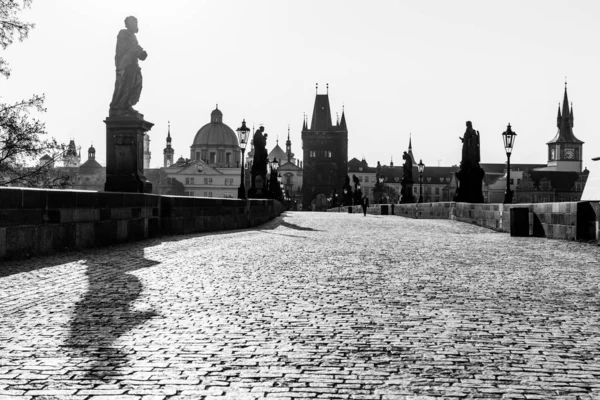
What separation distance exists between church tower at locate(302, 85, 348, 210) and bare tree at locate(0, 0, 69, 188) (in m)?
136

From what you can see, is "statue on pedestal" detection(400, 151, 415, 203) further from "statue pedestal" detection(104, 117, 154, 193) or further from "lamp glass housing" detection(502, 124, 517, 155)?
"statue pedestal" detection(104, 117, 154, 193)

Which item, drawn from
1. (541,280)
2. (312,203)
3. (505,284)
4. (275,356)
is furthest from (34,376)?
(312,203)

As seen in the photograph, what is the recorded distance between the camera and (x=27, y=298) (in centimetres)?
679

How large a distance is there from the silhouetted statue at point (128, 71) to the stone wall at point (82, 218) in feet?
7.24

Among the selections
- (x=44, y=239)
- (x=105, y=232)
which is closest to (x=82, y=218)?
(x=105, y=232)

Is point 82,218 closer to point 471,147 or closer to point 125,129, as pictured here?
point 125,129

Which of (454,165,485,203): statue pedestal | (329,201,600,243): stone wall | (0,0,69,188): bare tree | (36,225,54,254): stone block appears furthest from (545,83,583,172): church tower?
(36,225,54,254): stone block

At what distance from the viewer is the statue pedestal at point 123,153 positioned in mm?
16328

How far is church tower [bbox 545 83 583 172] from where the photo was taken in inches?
6929

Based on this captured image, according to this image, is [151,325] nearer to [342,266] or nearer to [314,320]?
[314,320]

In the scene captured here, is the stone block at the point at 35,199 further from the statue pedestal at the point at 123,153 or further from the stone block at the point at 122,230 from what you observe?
the statue pedestal at the point at 123,153

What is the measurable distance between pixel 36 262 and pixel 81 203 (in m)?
2.22

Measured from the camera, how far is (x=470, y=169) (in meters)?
29.2

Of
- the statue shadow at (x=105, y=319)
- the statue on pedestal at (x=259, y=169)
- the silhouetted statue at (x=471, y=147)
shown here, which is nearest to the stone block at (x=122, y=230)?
the statue shadow at (x=105, y=319)
